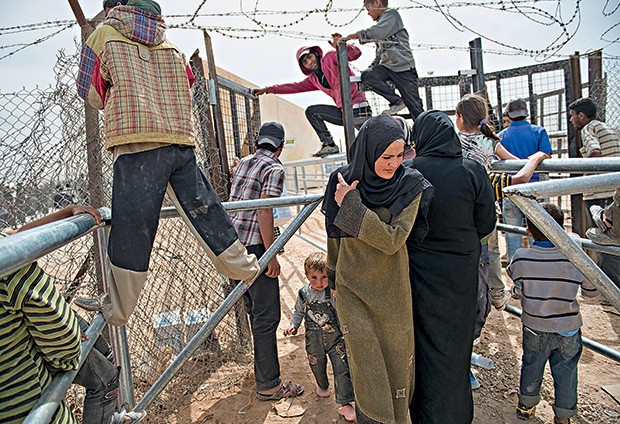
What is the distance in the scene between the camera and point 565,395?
2.60 metres

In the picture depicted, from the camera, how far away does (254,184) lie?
3088 mm

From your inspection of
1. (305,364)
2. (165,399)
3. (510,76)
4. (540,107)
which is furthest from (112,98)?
(540,107)

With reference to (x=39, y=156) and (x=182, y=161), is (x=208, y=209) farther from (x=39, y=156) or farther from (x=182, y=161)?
(x=39, y=156)

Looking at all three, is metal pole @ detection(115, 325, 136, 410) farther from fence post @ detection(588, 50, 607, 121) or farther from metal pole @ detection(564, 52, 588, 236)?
fence post @ detection(588, 50, 607, 121)

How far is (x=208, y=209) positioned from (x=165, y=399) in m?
1.88

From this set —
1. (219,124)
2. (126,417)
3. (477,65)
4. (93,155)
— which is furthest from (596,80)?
(126,417)

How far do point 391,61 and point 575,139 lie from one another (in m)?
2.54

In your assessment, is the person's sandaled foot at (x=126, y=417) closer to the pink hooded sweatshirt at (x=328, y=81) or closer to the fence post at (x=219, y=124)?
the fence post at (x=219, y=124)

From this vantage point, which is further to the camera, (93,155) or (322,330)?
(322,330)

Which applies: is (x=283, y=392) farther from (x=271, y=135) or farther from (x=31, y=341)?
(x=31, y=341)

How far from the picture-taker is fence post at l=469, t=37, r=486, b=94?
444 centimetres

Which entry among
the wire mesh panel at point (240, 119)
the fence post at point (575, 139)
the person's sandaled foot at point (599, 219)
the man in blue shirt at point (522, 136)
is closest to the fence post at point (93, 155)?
the wire mesh panel at point (240, 119)

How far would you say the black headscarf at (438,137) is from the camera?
2.21 m

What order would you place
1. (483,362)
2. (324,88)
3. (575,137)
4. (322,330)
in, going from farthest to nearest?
(575,137) < (324,88) < (483,362) < (322,330)
